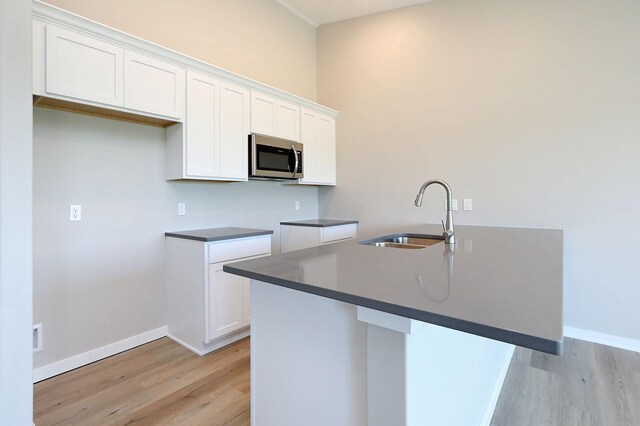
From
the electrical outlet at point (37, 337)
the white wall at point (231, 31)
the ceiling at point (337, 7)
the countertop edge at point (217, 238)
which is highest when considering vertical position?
the ceiling at point (337, 7)

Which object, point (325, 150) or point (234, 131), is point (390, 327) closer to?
point (234, 131)

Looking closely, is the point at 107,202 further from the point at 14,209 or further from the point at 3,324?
the point at 3,324

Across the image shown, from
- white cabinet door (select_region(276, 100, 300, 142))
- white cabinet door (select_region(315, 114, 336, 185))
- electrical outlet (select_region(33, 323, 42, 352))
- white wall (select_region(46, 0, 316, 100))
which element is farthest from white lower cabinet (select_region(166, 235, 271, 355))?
white wall (select_region(46, 0, 316, 100))

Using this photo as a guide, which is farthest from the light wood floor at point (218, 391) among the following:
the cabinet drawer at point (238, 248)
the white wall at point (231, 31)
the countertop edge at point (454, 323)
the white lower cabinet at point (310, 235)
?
the white wall at point (231, 31)

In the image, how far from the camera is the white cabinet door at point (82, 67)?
1.84 m

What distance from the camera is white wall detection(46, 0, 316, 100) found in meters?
2.43

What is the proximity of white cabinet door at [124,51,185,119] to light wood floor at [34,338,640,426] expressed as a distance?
1.81 meters

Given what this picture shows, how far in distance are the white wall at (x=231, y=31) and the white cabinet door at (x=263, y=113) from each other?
469mm

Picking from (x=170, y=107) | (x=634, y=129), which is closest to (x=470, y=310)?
(x=170, y=107)

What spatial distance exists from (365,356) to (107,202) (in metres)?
2.24

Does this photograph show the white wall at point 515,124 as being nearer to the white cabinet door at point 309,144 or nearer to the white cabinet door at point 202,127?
the white cabinet door at point 309,144

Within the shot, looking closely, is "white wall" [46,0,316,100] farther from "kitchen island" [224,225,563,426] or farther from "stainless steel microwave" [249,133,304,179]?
"kitchen island" [224,225,563,426]

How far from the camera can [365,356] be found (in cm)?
104

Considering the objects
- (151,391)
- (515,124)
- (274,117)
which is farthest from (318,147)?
(151,391)
